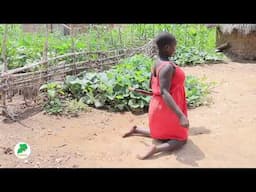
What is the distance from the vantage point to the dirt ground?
3.21 m

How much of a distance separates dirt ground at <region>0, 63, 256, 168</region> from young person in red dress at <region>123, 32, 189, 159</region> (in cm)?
11

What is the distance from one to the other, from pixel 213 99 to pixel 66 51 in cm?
226

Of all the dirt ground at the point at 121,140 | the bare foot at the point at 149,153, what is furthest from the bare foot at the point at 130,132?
the bare foot at the point at 149,153

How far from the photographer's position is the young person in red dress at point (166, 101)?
325 cm

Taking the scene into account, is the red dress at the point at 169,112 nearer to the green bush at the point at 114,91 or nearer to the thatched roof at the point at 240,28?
the green bush at the point at 114,91

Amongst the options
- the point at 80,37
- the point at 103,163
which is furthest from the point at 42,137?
the point at 80,37

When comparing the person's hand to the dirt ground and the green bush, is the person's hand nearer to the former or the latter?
the dirt ground

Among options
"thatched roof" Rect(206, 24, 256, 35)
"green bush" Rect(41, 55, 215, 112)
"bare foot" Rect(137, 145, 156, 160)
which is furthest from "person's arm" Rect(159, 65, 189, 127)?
"thatched roof" Rect(206, 24, 256, 35)

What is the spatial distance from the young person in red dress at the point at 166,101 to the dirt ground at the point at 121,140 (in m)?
0.11

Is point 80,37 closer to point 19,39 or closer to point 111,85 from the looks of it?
point 19,39

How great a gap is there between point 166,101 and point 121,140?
0.77 meters

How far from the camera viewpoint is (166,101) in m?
3.24

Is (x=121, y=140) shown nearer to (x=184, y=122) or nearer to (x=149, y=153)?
(x=149, y=153)

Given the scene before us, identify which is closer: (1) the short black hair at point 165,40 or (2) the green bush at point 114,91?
(1) the short black hair at point 165,40
